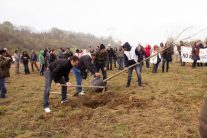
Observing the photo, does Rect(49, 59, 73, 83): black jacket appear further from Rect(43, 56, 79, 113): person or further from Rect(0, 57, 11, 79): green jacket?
Rect(0, 57, 11, 79): green jacket

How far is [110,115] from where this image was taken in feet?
23.3

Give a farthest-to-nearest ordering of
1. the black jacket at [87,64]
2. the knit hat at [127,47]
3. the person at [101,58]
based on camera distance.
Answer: the person at [101,58], the knit hat at [127,47], the black jacket at [87,64]

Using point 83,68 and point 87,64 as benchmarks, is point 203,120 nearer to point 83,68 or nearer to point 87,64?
point 87,64

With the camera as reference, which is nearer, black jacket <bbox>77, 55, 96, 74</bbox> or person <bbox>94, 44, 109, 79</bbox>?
black jacket <bbox>77, 55, 96, 74</bbox>

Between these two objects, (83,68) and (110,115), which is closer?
(110,115)

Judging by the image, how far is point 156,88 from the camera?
419 inches

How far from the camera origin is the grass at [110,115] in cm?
601

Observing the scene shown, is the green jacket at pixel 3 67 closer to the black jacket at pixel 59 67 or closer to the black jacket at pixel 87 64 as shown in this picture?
the black jacket at pixel 87 64

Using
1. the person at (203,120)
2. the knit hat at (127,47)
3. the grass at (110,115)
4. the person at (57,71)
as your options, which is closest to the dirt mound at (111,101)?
the grass at (110,115)

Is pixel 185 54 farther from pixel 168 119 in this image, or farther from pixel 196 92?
pixel 168 119

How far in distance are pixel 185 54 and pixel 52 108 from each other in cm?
1399

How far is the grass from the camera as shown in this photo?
6012mm

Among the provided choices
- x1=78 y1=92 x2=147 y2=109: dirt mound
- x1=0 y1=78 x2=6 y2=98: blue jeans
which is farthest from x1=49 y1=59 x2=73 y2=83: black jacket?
x1=0 y1=78 x2=6 y2=98: blue jeans

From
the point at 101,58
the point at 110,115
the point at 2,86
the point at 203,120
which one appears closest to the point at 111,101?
the point at 110,115
